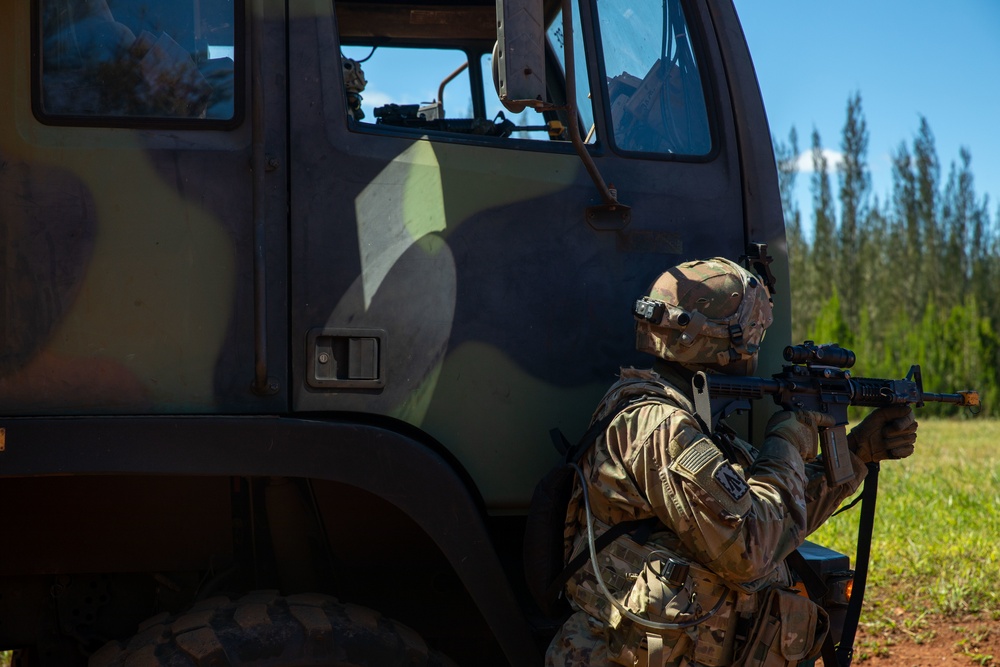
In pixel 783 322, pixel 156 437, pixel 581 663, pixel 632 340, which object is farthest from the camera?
pixel 783 322

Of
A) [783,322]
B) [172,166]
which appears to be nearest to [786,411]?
[783,322]

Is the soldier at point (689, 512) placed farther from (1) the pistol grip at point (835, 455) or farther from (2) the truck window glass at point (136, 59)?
(2) the truck window glass at point (136, 59)

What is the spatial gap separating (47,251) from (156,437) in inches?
20.5


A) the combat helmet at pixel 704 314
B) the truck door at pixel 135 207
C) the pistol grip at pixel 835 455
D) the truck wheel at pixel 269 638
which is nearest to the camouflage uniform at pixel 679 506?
the combat helmet at pixel 704 314

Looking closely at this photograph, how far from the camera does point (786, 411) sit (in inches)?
106

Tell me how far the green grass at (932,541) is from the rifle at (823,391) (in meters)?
2.42

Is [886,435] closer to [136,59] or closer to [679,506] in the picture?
[679,506]

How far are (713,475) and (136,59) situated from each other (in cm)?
176

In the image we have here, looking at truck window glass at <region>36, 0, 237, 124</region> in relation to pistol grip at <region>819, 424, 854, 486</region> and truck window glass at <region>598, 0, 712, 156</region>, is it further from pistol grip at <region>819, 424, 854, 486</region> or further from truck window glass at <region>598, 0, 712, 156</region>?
pistol grip at <region>819, 424, 854, 486</region>

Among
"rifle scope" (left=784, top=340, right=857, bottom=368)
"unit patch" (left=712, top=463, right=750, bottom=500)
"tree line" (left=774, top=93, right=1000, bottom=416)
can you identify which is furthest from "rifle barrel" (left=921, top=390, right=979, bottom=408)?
"tree line" (left=774, top=93, right=1000, bottom=416)

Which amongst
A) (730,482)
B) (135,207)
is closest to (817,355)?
(730,482)

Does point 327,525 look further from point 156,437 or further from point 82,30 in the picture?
point 82,30

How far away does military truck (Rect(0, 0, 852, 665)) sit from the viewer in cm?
230

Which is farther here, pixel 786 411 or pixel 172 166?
pixel 786 411
